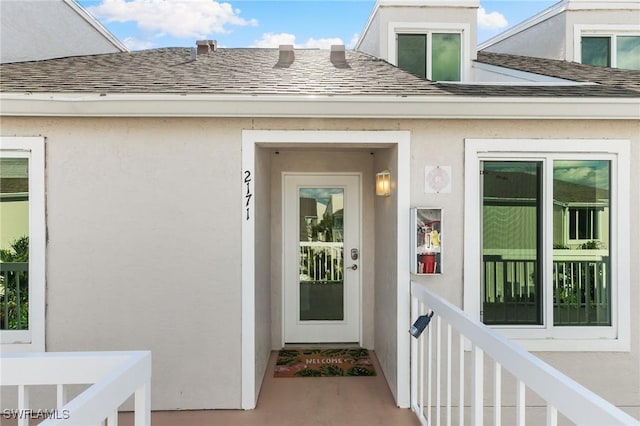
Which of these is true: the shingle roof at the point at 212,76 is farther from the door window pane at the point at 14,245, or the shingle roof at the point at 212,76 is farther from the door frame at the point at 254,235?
the door window pane at the point at 14,245

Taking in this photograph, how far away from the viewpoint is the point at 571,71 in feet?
19.1

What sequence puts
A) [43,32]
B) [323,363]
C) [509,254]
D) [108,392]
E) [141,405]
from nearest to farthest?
1. [108,392]
2. [141,405]
3. [509,254]
4. [323,363]
5. [43,32]

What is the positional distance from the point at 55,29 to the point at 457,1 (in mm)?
6345

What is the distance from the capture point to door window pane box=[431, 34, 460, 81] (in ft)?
20.4

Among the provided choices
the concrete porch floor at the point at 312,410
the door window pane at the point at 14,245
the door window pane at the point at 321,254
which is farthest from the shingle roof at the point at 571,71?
the door window pane at the point at 14,245

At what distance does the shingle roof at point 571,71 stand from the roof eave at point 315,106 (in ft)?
5.13

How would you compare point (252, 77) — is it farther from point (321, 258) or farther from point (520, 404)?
point (520, 404)

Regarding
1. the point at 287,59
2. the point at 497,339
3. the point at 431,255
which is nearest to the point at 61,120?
the point at 287,59

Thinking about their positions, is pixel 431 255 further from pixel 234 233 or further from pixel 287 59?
pixel 287 59

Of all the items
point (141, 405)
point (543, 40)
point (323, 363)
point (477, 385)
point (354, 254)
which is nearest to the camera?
point (141, 405)

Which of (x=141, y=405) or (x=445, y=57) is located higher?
(x=445, y=57)

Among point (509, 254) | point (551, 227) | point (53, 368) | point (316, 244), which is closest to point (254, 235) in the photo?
point (316, 244)

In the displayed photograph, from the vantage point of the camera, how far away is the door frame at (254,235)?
3658 mm

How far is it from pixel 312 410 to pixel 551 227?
2799 millimetres
